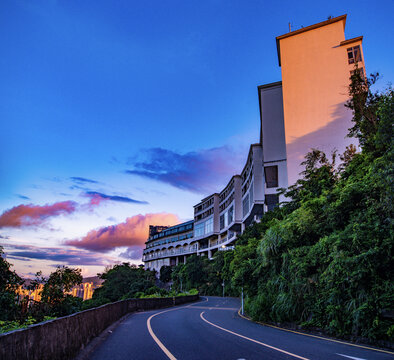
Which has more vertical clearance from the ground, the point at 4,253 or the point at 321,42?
the point at 321,42

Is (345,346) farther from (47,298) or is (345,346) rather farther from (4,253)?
(47,298)

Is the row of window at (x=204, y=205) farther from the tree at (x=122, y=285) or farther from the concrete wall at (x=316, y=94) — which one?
the concrete wall at (x=316, y=94)

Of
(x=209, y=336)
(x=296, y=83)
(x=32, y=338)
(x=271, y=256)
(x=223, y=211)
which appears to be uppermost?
(x=296, y=83)

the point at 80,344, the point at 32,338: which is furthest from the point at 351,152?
the point at 32,338

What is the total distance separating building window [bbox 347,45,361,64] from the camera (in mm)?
31041

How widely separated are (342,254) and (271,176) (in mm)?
25658

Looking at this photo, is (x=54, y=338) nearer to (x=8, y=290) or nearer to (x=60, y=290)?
(x=8, y=290)

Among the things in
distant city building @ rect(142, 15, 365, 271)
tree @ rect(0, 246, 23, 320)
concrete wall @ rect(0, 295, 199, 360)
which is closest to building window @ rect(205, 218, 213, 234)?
distant city building @ rect(142, 15, 365, 271)

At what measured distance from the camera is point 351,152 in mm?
24266

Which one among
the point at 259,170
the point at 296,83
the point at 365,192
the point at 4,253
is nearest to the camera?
the point at 365,192

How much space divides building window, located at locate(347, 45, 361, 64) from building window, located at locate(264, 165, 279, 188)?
13543 millimetres

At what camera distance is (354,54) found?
103 ft

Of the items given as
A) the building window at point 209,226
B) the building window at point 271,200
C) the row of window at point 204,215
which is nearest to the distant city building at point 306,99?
the building window at point 271,200

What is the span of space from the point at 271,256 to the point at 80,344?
12.1 metres
